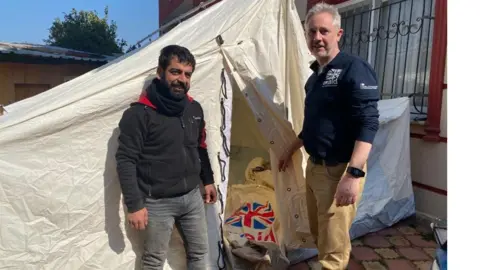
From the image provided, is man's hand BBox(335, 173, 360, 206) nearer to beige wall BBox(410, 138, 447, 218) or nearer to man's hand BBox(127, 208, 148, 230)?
man's hand BBox(127, 208, 148, 230)

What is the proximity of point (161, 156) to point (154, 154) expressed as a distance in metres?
0.04

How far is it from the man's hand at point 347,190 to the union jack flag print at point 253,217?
155 cm

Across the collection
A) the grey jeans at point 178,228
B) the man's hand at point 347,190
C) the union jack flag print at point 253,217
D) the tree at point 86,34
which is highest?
the tree at point 86,34

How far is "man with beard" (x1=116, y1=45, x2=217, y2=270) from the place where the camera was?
1980 mm

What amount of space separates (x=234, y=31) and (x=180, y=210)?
133cm

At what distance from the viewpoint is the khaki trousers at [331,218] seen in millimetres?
2180

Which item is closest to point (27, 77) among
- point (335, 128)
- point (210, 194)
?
point (210, 194)

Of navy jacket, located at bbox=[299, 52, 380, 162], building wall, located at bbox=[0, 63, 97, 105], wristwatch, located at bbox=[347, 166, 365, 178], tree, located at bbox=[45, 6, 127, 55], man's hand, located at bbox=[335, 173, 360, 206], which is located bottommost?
man's hand, located at bbox=[335, 173, 360, 206]

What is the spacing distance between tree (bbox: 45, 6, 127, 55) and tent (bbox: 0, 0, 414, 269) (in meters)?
25.5

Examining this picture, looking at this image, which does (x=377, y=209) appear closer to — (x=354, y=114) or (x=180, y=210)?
(x=354, y=114)

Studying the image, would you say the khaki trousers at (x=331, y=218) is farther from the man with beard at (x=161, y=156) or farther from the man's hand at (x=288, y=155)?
the man with beard at (x=161, y=156)

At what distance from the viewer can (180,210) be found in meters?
2.18

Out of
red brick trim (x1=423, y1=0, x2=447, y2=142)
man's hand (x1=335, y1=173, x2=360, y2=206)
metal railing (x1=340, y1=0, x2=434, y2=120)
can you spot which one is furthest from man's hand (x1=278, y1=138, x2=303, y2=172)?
metal railing (x1=340, y1=0, x2=434, y2=120)

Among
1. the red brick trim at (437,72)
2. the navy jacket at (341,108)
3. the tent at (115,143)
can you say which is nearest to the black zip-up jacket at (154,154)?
the tent at (115,143)
